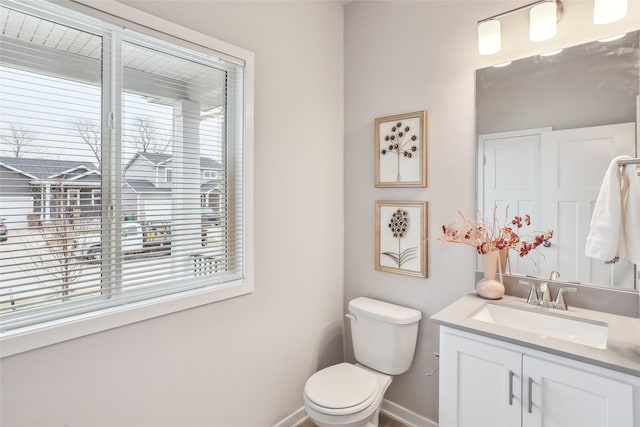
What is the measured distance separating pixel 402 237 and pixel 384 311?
462mm

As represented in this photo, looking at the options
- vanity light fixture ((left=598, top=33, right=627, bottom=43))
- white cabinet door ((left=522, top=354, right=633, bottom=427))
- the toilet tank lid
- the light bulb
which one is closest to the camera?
white cabinet door ((left=522, top=354, right=633, bottom=427))

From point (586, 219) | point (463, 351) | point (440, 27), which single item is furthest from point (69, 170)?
point (586, 219)

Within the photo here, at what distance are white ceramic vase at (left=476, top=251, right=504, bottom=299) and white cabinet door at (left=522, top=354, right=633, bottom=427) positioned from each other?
17.3 inches

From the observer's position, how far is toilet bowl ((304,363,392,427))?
1626 mm

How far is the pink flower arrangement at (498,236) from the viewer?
1645 mm

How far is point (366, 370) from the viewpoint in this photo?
1983 mm

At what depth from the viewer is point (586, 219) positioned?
153 centimetres

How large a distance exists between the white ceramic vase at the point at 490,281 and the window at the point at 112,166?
1.21 m

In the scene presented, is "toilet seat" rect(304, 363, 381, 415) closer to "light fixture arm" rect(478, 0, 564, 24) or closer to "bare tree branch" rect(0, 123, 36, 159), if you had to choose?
"bare tree branch" rect(0, 123, 36, 159)

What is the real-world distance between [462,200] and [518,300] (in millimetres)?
570

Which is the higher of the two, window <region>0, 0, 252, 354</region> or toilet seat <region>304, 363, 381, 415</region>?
window <region>0, 0, 252, 354</region>

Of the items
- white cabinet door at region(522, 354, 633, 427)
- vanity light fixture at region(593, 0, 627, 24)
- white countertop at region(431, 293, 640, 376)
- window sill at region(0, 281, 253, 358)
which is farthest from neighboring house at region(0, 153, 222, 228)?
vanity light fixture at region(593, 0, 627, 24)

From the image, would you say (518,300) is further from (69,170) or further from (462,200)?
(69,170)

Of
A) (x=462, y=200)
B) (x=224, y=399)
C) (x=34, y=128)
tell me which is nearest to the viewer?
(x=34, y=128)
